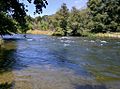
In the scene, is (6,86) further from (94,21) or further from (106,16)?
(94,21)

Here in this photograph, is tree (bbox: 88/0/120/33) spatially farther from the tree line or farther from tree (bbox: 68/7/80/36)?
tree (bbox: 68/7/80/36)

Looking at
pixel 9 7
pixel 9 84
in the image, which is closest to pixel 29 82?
pixel 9 84

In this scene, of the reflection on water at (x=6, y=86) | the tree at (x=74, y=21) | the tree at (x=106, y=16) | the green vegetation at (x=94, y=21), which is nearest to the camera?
the reflection on water at (x=6, y=86)

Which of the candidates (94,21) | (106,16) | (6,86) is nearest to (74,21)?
(94,21)

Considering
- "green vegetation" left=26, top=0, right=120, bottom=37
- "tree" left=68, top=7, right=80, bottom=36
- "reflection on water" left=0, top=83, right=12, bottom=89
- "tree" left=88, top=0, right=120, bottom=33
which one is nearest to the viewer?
"reflection on water" left=0, top=83, right=12, bottom=89

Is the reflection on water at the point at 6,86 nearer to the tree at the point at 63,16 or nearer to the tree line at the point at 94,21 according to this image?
the tree line at the point at 94,21

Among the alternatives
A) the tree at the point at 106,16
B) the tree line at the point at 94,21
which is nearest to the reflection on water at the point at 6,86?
the tree line at the point at 94,21

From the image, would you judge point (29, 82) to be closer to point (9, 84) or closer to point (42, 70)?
point (9, 84)

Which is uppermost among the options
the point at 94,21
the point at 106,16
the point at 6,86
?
the point at 106,16

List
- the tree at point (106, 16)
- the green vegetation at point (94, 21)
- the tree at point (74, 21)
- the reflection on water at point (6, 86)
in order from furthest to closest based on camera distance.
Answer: the tree at point (106, 16) < the green vegetation at point (94, 21) < the tree at point (74, 21) < the reflection on water at point (6, 86)

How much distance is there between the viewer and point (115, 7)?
3280 inches

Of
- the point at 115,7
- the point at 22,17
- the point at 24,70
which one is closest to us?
the point at 22,17

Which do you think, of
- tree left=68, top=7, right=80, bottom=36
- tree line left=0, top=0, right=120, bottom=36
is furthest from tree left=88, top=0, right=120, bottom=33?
Answer: tree left=68, top=7, right=80, bottom=36

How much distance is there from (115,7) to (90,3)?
8827 millimetres
